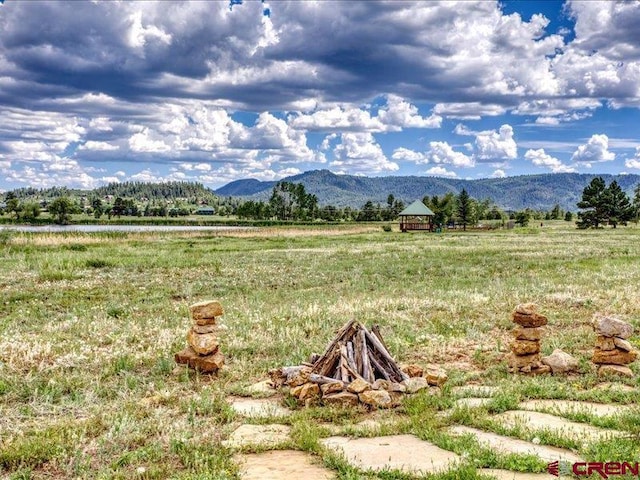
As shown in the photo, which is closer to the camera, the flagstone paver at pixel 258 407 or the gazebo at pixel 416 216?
the flagstone paver at pixel 258 407

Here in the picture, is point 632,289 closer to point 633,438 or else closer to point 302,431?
point 633,438

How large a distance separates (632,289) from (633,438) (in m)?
16.6

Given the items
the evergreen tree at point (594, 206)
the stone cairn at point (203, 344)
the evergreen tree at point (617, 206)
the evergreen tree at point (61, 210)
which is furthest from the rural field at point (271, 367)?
the evergreen tree at point (61, 210)

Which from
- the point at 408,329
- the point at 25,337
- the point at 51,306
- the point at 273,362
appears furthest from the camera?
the point at 51,306

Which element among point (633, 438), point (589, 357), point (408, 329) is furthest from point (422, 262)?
point (633, 438)

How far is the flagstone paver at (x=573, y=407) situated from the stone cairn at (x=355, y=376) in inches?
73.0

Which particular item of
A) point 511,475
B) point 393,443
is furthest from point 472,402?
point 511,475

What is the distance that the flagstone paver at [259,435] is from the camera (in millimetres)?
7625

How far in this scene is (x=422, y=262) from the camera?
35.3m

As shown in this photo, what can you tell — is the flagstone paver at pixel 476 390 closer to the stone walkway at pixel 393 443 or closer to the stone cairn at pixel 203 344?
the stone walkway at pixel 393 443

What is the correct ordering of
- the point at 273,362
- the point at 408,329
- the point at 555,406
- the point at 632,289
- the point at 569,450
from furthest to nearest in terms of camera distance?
1. the point at 632,289
2. the point at 408,329
3. the point at 273,362
4. the point at 555,406
5. the point at 569,450

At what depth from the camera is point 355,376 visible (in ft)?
33.3

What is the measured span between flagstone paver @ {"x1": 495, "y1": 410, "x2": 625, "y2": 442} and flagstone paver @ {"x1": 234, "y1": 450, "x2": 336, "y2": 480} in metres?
3.18

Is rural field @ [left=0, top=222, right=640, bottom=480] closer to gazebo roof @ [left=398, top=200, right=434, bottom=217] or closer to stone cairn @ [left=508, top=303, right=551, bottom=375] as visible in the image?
stone cairn @ [left=508, top=303, right=551, bottom=375]
